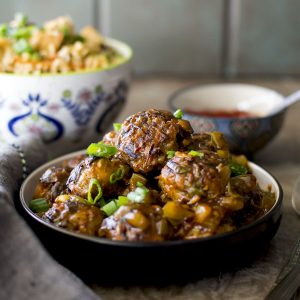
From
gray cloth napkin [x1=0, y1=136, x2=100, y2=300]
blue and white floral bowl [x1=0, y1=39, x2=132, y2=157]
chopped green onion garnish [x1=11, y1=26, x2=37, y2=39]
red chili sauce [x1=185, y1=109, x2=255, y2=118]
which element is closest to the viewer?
gray cloth napkin [x1=0, y1=136, x2=100, y2=300]

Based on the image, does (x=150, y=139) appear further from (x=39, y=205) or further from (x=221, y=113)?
(x=221, y=113)

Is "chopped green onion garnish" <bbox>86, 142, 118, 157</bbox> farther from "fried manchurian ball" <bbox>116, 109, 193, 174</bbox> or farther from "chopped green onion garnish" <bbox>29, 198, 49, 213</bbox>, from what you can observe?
"chopped green onion garnish" <bbox>29, 198, 49, 213</bbox>

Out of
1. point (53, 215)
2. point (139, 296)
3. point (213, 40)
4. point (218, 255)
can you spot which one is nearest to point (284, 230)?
point (218, 255)

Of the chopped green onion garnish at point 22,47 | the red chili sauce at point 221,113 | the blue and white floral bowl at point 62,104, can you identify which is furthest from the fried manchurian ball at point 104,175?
the red chili sauce at point 221,113

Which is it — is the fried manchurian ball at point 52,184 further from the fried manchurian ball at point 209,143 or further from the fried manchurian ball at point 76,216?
the fried manchurian ball at point 209,143

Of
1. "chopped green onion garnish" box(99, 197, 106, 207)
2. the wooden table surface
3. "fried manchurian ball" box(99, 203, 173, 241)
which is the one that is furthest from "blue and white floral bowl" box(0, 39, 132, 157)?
"fried manchurian ball" box(99, 203, 173, 241)
